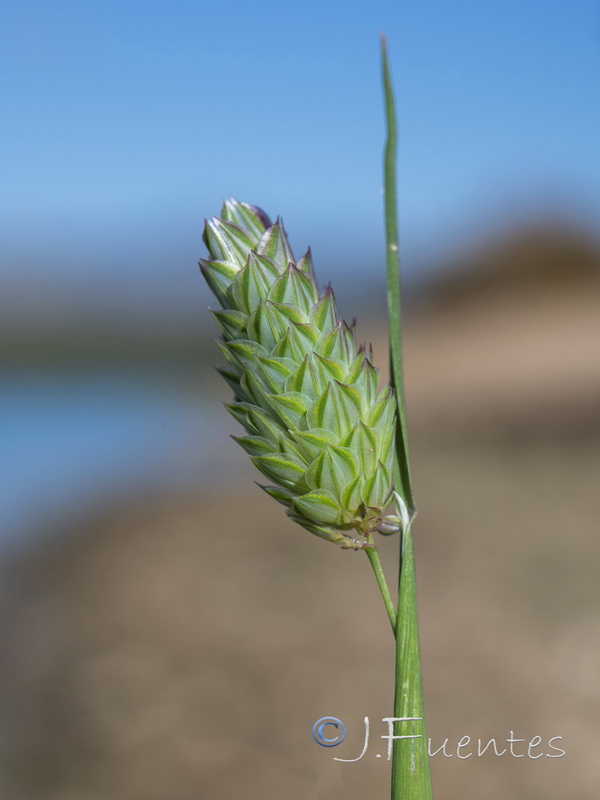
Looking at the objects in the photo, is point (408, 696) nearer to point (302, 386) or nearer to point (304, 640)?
point (302, 386)

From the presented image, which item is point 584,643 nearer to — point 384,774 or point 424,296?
point 384,774

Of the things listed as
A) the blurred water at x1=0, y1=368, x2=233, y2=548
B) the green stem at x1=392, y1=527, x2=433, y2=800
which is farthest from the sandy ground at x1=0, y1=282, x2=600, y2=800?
the green stem at x1=392, y1=527, x2=433, y2=800

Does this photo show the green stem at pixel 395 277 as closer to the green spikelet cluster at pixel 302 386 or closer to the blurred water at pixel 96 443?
the green spikelet cluster at pixel 302 386

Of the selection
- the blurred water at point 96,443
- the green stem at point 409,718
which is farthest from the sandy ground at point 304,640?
the green stem at point 409,718

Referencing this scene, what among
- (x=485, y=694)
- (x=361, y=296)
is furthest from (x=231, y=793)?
(x=361, y=296)

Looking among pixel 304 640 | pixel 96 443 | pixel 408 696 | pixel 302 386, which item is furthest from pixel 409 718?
pixel 96 443

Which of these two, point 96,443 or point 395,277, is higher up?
point 395,277
